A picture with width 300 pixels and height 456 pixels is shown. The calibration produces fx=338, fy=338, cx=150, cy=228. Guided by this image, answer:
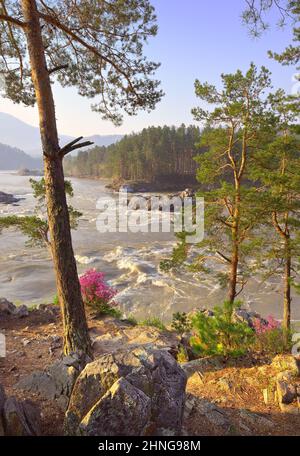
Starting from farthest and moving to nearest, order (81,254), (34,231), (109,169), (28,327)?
1. (109,169)
2. (81,254)
3. (34,231)
4. (28,327)

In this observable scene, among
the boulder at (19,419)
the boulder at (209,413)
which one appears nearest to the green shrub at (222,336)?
the boulder at (209,413)

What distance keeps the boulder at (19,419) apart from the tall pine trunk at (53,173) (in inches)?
90.2

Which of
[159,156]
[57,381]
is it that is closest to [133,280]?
[57,381]

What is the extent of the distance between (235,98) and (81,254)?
52.9ft

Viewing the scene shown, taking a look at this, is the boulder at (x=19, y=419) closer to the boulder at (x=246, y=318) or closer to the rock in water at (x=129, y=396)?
the rock in water at (x=129, y=396)

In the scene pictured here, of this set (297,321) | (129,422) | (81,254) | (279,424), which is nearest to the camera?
(129,422)

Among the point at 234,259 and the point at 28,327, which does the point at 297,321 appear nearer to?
the point at 234,259

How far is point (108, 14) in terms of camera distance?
692 cm

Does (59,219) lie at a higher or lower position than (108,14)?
lower

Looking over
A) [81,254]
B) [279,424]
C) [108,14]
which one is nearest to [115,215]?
[81,254]

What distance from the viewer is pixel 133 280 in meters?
19.3

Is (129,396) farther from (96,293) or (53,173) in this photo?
(96,293)

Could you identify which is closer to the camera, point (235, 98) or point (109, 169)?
point (235, 98)
